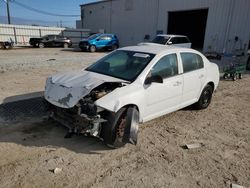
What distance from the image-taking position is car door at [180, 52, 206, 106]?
194 inches

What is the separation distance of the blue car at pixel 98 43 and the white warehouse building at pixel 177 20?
4.32 metres

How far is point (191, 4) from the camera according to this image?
2050cm

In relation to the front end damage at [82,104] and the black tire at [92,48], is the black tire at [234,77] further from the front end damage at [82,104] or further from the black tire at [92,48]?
the black tire at [92,48]

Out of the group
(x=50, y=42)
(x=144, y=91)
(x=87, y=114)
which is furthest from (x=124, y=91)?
(x=50, y=42)

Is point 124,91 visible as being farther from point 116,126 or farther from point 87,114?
point 87,114

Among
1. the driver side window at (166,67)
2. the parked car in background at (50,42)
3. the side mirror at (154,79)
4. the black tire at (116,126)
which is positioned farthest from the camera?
the parked car in background at (50,42)

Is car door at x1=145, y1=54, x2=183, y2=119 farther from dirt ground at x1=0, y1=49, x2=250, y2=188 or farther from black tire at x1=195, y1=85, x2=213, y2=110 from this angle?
black tire at x1=195, y1=85, x2=213, y2=110

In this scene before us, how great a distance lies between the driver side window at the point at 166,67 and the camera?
169 inches

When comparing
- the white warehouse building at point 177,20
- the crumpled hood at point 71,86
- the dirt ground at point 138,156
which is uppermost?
the white warehouse building at point 177,20

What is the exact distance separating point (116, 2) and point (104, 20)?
11.2 ft

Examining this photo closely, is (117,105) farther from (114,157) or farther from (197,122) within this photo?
(197,122)

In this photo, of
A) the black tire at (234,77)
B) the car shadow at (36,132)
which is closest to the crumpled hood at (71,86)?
the car shadow at (36,132)

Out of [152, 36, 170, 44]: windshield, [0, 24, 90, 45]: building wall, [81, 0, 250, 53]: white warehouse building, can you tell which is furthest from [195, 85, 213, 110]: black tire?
[0, 24, 90, 45]: building wall

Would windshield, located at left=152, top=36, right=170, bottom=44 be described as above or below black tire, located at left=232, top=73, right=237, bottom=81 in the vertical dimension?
above
